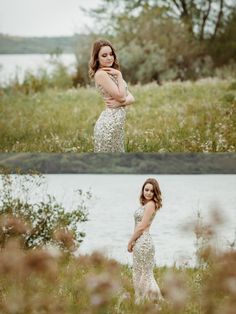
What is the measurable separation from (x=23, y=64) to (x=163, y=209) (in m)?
1.65

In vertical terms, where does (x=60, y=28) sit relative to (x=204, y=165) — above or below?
above

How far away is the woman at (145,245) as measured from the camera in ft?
14.1

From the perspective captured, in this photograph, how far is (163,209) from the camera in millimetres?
5227

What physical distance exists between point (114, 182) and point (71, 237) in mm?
451

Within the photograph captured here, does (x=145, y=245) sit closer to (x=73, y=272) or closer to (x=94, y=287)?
(x=73, y=272)

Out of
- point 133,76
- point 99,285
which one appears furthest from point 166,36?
point 99,285

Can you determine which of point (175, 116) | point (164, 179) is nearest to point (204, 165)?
point (164, 179)

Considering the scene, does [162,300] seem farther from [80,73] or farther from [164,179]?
[80,73]

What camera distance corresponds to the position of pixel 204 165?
5230 mm

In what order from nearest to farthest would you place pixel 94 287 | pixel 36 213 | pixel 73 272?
1. pixel 94 287
2. pixel 73 272
3. pixel 36 213

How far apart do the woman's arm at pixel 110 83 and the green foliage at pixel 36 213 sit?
3.45ft

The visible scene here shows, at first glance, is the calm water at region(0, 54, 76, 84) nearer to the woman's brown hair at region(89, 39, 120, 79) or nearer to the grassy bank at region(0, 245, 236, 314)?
the grassy bank at region(0, 245, 236, 314)

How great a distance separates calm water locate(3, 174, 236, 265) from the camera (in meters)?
5.18

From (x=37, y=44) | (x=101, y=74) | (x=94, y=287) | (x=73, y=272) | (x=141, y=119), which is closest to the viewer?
(x=94, y=287)
